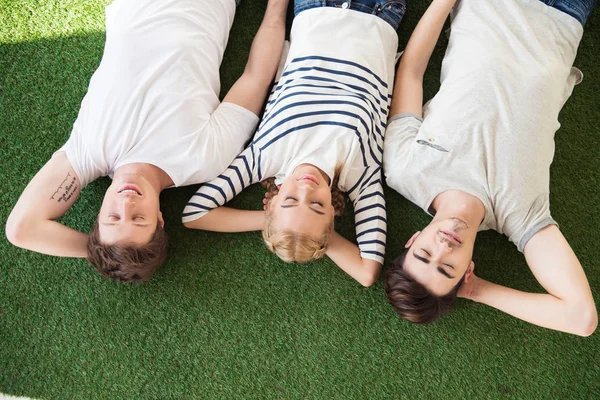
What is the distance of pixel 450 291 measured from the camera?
1.82 meters

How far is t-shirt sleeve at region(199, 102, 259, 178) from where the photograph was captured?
1.97 metres

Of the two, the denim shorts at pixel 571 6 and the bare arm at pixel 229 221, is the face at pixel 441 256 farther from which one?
the denim shorts at pixel 571 6

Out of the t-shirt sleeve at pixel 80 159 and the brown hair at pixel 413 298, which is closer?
the brown hair at pixel 413 298

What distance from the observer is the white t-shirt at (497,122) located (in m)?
1.92

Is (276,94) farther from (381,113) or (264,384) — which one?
(264,384)

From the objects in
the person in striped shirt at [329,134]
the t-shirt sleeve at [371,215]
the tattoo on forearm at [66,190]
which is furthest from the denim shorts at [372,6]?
the tattoo on forearm at [66,190]

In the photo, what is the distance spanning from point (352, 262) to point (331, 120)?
636 millimetres

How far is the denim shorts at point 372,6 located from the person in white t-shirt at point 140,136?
0.45 m

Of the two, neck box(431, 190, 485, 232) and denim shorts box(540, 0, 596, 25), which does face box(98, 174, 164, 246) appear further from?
denim shorts box(540, 0, 596, 25)

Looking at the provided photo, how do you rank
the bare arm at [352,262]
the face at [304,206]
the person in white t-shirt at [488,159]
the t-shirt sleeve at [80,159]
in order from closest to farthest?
the face at [304,206] → the person in white t-shirt at [488,159] → the t-shirt sleeve at [80,159] → the bare arm at [352,262]

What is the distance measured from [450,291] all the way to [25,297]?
191cm

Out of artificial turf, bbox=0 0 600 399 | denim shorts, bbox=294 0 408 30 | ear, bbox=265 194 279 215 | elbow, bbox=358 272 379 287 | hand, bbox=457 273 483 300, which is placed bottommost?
artificial turf, bbox=0 0 600 399

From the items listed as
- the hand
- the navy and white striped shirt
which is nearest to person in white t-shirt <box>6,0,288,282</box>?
the navy and white striped shirt

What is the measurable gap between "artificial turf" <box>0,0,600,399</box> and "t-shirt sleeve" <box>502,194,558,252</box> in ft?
0.94
